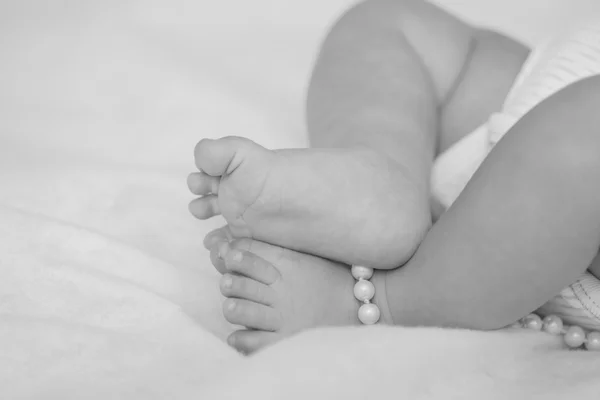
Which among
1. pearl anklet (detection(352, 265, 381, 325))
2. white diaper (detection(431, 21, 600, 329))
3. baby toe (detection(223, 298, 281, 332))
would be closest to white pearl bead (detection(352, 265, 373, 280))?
pearl anklet (detection(352, 265, 381, 325))

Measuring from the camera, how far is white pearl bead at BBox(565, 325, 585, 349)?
78 cm

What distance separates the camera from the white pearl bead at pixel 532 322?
2.59ft

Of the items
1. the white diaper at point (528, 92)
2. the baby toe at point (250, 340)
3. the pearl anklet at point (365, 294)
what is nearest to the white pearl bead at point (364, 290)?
the pearl anklet at point (365, 294)

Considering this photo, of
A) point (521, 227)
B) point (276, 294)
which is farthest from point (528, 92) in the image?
point (276, 294)

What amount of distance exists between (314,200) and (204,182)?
114 millimetres

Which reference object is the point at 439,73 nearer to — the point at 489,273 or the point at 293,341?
the point at 489,273

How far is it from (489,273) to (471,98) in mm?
363

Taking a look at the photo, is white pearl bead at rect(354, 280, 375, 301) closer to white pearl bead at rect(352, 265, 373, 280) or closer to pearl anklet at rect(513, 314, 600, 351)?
white pearl bead at rect(352, 265, 373, 280)

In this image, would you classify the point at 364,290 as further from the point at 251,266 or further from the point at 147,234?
the point at 147,234

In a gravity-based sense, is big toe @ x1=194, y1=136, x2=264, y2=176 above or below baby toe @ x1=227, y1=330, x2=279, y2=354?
above

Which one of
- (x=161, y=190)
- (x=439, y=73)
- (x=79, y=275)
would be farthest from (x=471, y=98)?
(x=79, y=275)

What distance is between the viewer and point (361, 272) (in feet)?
2.57

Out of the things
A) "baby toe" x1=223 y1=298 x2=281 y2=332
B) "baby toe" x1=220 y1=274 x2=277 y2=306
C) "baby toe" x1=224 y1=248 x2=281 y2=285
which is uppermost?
"baby toe" x1=224 y1=248 x2=281 y2=285

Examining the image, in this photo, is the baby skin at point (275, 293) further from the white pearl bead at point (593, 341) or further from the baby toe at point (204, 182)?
the white pearl bead at point (593, 341)
